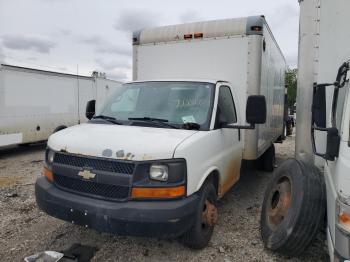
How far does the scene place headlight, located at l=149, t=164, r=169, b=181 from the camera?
10.6 ft

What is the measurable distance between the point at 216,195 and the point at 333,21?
8.50 feet

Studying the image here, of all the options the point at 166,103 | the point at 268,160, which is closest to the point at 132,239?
the point at 166,103

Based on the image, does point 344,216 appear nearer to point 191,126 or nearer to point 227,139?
point 191,126

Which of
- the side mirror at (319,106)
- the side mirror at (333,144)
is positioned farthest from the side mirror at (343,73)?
the side mirror at (333,144)

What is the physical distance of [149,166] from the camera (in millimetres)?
3213

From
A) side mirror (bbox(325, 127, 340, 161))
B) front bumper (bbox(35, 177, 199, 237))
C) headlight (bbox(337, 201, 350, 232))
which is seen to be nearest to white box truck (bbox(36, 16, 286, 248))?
front bumper (bbox(35, 177, 199, 237))

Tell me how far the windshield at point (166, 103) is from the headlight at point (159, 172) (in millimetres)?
889

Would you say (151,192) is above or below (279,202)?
above

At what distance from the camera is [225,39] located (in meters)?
5.48

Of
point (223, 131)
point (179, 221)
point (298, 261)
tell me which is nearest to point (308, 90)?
point (223, 131)

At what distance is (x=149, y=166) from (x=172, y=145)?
318mm

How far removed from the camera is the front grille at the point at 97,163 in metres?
3.24

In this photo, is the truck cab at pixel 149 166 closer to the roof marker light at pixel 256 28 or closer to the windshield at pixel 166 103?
the windshield at pixel 166 103

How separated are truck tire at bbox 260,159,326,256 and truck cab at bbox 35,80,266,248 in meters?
0.74
